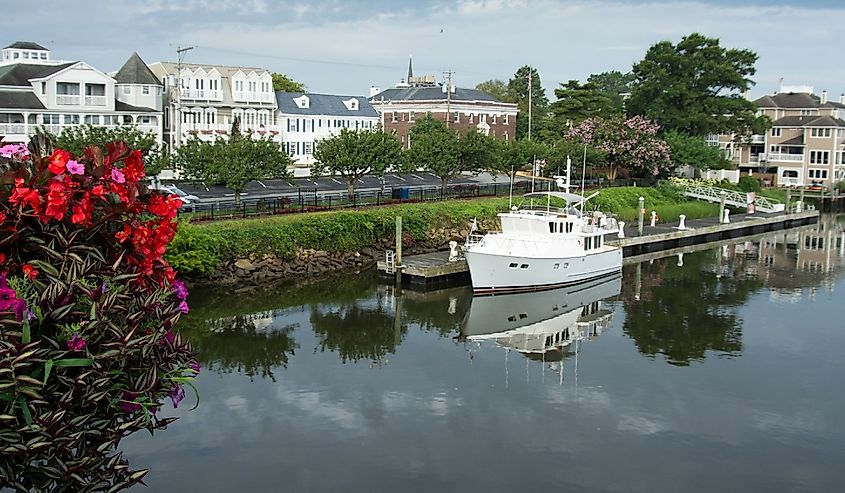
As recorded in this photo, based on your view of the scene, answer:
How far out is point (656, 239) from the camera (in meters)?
45.7

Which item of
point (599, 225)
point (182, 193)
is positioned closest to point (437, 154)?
point (599, 225)

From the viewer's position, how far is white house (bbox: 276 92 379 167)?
218ft

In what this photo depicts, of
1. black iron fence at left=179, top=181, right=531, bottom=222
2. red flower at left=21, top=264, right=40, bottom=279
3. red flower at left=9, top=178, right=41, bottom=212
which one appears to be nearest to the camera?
red flower at left=9, top=178, right=41, bottom=212

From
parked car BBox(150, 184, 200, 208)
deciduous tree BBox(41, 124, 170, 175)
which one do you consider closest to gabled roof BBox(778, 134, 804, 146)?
parked car BBox(150, 184, 200, 208)

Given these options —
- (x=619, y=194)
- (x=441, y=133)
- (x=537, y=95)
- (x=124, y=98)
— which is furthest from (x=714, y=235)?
(x=537, y=95)

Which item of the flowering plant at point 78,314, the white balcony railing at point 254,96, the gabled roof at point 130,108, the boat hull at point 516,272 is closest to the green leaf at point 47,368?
the flowering plant at point 78,314

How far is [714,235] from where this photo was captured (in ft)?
169

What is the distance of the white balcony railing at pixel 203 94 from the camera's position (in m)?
59.7

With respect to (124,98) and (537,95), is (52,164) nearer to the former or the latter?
(124,98)

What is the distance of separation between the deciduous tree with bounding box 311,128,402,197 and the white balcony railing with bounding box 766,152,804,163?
173 ft

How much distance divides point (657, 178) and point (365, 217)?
111 feet

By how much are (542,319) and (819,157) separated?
63.9m

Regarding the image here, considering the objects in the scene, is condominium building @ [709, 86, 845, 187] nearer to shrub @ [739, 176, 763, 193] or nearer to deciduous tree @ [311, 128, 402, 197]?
shrub @ [739, 176, 763, 193]

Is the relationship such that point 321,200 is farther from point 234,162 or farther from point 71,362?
point 71,362
